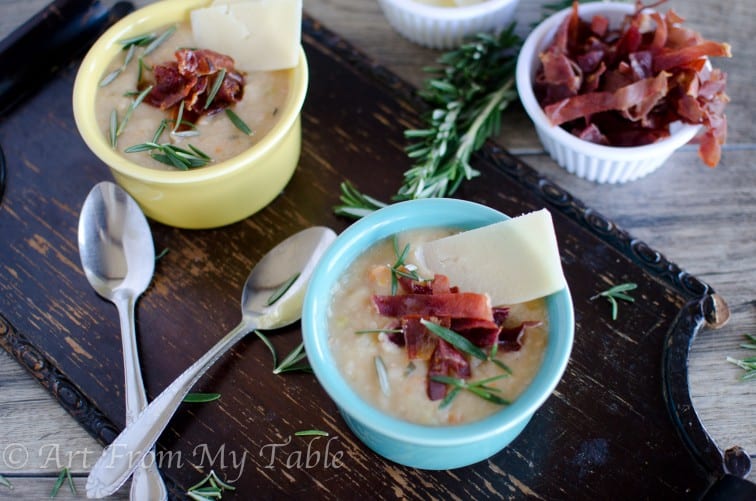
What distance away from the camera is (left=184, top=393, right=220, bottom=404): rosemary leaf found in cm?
196

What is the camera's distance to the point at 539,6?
2697 mm

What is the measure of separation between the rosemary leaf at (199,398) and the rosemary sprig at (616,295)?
1049 mm

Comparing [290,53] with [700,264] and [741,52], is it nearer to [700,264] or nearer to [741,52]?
[700,264]

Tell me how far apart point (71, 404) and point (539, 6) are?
1.98m

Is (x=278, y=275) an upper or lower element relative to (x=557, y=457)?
upper

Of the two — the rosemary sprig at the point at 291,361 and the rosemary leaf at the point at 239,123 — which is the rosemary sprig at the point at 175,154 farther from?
the rosemary sprig at the point at 291,361

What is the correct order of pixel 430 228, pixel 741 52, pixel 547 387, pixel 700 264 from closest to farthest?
pixel 547 387 < pixel 430 228 < pixel 700 264 < pixel 741 52

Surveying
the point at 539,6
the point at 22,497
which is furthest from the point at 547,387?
the point at 539,6

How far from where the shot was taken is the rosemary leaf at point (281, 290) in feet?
6.74

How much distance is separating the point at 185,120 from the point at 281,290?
0.53 metres

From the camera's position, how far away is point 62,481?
194cm

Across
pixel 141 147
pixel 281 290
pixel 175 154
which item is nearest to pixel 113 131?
pixel 141 147

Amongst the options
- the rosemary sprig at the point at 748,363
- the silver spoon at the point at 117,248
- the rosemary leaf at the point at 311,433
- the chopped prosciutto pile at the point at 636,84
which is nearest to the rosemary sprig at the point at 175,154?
the silver spoon at the point at 117,248

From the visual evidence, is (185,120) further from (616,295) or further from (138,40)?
(616,295)
